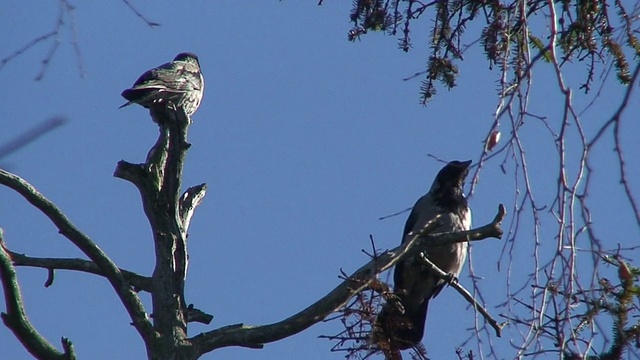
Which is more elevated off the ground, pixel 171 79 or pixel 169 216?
pixel 171 79

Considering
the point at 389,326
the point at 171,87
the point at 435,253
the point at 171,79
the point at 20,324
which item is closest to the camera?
the point at 20,324

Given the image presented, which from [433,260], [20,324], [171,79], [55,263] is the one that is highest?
[171,79]

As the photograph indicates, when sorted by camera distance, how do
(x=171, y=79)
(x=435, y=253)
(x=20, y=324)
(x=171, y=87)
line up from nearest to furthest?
(x=20, y=324) → (x=435, y=253) → (x=171, y=87) → (x=171, y=79)

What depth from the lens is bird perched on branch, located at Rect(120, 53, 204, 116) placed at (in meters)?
7.37

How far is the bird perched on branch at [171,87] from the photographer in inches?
290

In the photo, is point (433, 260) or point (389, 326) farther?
point (433, 260)

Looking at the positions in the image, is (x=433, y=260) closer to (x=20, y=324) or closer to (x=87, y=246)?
(x=87, y=246)

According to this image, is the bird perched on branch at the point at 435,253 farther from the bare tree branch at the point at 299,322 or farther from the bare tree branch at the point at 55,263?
the bare tree branch at the point at 55,263

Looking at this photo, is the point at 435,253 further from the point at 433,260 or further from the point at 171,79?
the point at 171,79

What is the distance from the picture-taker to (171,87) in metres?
7.96

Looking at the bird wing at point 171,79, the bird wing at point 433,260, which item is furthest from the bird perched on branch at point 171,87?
the bird wing at point 433,260

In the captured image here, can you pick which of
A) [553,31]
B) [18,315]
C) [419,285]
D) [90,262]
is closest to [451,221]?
[419,285]

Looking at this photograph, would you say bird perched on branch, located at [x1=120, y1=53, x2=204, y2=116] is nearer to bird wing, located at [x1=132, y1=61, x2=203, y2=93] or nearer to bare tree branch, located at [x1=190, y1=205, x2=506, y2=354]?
bird wing, located at [x1=132, y1=61, x2=203, y2=93]

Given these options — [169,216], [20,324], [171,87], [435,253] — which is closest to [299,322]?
[169,216]
